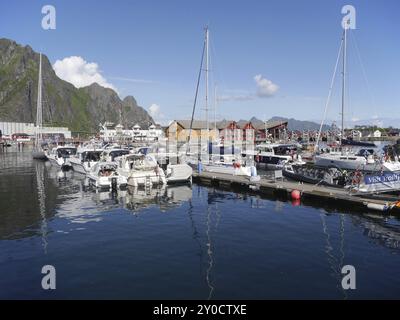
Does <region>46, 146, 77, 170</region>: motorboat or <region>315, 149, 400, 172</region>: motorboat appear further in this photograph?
<region>46, 146, 77, 170</region>: motorboat

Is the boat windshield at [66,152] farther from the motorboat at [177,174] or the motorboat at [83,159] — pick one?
the motorboat at [177,174]

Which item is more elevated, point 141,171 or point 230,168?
point 141,171

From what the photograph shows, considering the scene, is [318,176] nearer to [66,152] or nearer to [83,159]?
[83,159]

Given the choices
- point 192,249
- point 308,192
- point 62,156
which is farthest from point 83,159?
point 192,249

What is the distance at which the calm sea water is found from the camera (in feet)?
49.6

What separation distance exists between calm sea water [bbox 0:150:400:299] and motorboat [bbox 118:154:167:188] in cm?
482

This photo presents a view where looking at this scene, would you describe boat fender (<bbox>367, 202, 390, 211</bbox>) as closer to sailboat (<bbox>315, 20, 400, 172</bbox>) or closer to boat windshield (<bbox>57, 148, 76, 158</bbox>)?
sailboat (<bbox>315, 20, 400, 172</bbox>)

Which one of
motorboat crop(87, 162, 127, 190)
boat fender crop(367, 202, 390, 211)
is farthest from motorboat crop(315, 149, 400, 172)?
motorboat crop(87, 162, 127, 190)

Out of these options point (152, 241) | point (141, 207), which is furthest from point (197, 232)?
point (141, 207)

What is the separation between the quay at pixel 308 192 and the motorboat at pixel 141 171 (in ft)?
22.7

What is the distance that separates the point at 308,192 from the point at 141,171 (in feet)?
56.8

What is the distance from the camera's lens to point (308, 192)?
107 feet

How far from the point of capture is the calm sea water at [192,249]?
15117 mm
